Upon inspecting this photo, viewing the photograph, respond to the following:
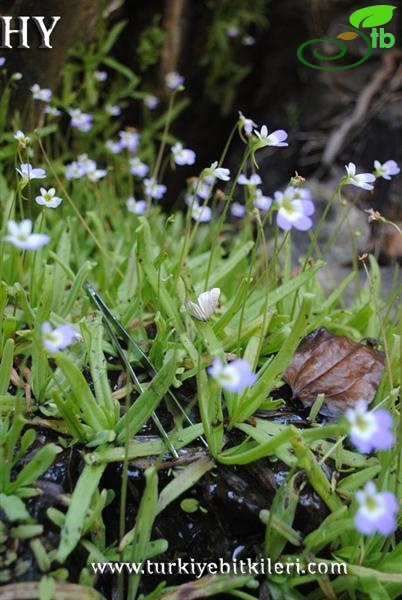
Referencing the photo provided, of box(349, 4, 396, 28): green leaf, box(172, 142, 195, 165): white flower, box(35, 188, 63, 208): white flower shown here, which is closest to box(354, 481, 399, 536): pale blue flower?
box(35, 188, 63, 208): white flower

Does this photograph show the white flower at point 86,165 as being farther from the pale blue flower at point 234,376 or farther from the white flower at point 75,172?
the pale blue flower at point 234,376

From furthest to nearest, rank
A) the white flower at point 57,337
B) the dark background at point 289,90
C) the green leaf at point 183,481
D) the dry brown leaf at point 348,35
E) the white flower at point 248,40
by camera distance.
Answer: the white flower at point 248,40 < the dry brown leaf at point 348,35 < the dark background at point 289,90 < the green leaf at point 183,481 < the white flower at point 57,337

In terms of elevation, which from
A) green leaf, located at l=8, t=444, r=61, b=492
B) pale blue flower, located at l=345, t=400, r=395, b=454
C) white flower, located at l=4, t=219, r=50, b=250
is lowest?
green leaf, located at l=8, t=444, r=61, b=492

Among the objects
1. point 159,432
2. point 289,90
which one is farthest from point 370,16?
point 159,432

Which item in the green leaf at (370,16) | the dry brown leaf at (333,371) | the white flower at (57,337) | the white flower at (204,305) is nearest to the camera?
the white flower at (57,337)

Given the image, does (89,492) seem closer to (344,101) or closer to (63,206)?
(63,206)

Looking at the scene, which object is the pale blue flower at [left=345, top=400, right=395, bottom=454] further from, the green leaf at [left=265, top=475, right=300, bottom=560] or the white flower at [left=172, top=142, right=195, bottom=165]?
the white flower at [left=172, top=142, right=195, bottom=165]

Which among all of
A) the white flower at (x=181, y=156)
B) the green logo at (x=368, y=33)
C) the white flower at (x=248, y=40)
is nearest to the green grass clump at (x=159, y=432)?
the white flower at (x=181, y=156)
